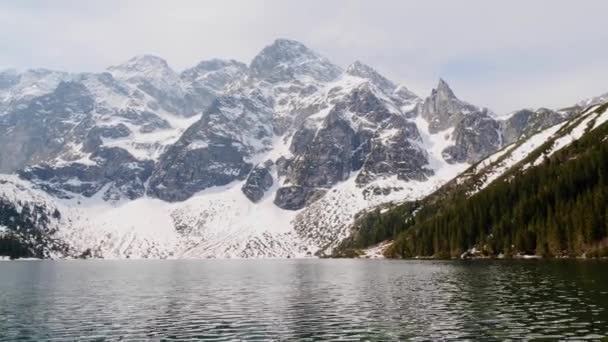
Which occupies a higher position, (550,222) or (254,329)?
(550,222)

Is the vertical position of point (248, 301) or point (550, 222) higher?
point (550, 222)

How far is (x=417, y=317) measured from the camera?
67125mm

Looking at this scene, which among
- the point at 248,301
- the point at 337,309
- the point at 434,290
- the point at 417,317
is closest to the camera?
the point at 417,317

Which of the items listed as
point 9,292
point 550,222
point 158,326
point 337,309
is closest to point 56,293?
point 9,292

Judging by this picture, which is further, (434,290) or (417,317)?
(434,290)

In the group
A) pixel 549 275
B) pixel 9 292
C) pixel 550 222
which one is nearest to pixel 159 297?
pixel 9 292

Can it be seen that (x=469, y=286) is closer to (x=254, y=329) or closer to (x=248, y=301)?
(x=248, y=301)

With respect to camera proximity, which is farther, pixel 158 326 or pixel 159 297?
pixel 159 297

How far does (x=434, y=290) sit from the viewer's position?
318ft

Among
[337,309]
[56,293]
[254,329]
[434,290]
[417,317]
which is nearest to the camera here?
[254,329]

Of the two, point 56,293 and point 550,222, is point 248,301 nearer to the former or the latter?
point 56,293

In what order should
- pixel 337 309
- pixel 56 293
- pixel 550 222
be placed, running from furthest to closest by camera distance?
pixel 550 222, pixel 56 293, pixel 337 309

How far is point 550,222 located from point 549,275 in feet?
280

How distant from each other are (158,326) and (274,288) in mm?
50778
